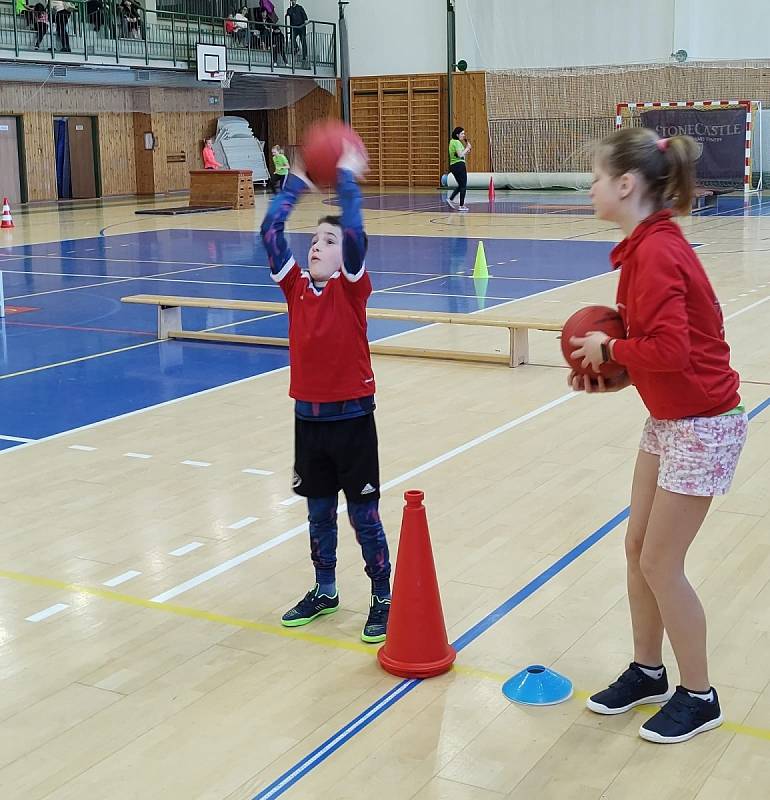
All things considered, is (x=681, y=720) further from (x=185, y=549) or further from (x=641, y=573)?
(x=185, y=549)

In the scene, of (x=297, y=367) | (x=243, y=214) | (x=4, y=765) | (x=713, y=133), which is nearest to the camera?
(x=4, y=765)

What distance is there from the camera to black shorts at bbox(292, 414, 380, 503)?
3.98 metres

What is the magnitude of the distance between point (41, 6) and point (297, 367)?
999 inches

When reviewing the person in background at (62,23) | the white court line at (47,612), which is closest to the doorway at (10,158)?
the person in background at (62,23)

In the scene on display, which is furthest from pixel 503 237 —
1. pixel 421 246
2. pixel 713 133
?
pixel 713 133

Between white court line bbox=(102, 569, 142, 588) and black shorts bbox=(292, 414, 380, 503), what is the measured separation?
1080mm

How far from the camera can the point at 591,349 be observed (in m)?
3.11

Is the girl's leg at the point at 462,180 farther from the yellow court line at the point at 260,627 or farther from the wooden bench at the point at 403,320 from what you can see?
the yellow court line at the point at 260,627

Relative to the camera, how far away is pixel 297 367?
3.98 m

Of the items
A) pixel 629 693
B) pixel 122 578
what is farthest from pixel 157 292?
pixel 629 693

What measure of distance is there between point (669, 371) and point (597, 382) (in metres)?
0.30

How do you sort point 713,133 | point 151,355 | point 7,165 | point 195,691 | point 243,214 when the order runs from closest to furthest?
point 195,691, point 151,355, point 243,214, point 713,133, point 7,165

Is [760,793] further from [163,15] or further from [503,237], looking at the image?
[163,15]

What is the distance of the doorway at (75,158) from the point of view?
30984 millimetres
